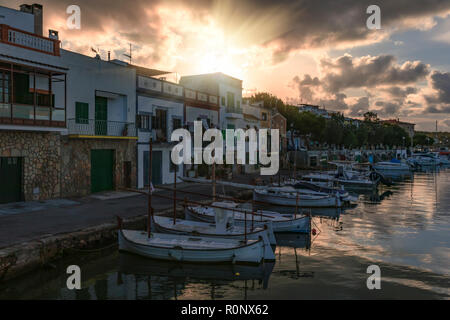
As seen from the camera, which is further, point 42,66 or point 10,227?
point 42,66

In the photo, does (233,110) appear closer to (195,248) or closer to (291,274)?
(195,248)

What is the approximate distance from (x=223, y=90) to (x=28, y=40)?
25.7 meters

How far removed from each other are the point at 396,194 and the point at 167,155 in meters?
28.4

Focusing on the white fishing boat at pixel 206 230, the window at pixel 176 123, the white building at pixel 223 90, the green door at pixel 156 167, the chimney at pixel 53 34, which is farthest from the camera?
the white building at pixel 223 90

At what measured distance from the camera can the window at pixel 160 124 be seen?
109 feet

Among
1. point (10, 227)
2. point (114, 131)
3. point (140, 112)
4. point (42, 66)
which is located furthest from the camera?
point (140, 112)

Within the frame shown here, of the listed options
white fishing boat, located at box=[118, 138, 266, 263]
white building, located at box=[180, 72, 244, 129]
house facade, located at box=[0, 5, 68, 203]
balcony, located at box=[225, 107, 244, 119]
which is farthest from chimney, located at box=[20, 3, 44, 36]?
balcony, located at box=[225, 107, 244, 119]

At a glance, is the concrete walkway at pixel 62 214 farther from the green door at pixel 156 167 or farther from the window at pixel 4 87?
the window at pixel 4 87

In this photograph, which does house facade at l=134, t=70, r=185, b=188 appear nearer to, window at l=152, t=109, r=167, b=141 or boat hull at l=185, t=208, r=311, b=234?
window at l=152, t=109, r=167, b=141

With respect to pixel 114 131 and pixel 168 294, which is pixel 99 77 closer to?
Result: pixel 114 131

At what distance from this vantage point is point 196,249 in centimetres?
1586

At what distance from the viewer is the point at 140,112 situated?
3131 cm

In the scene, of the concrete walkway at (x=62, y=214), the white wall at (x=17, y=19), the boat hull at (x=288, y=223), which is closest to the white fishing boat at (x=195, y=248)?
the concrete walkway at (x=62, y=214)
